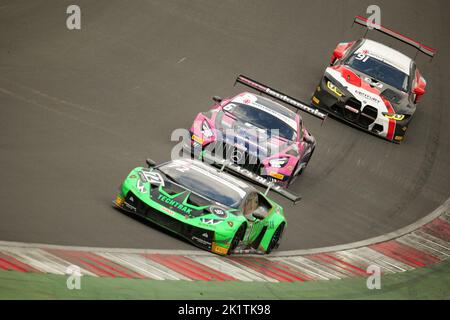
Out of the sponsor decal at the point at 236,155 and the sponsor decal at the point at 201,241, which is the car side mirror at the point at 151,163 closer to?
the sponsor decal at the point at 201,241

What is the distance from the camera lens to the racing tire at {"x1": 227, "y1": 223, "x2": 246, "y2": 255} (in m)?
13.0

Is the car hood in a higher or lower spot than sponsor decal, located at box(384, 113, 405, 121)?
higher

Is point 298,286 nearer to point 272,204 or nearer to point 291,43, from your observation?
point 272,204

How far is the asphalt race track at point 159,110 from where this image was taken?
1348 centimetres

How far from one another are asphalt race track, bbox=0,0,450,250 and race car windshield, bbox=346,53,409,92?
4.45ft

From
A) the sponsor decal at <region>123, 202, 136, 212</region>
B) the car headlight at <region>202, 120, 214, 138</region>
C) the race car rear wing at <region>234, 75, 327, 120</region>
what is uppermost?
the race car rear wing at <region>234, 75, 327, 120</region>

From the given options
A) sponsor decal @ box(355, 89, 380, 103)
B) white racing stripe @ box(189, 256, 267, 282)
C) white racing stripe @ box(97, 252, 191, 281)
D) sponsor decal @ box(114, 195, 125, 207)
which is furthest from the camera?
sponsor decal @ box(355, 89, 380, 103)

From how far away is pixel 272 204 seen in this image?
1452 centimetres

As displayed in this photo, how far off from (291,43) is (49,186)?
13955mm

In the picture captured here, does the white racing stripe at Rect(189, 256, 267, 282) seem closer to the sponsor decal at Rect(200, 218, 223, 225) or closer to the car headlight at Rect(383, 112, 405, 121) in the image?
the sponsor decal at Rect(200, 218, 223, 225)

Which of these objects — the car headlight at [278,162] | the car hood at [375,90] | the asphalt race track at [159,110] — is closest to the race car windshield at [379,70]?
the car hood at [375,90]

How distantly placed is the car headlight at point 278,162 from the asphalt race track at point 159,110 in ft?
1.97

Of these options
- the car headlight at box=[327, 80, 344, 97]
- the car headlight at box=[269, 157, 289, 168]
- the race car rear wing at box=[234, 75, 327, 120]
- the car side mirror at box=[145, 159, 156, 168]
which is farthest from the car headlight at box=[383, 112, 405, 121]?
the car side mirror at box=[145, 159, 156, 168]

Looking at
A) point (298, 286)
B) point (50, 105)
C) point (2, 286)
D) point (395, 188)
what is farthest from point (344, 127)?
point (2, 286)
